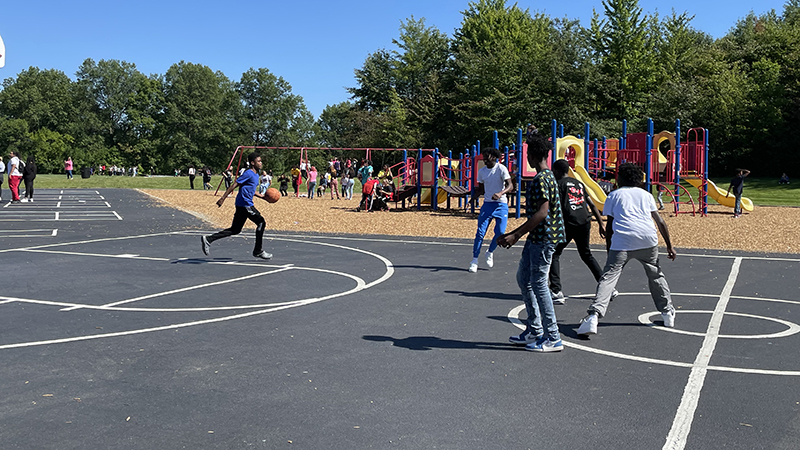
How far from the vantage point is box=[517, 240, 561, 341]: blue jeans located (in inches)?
242

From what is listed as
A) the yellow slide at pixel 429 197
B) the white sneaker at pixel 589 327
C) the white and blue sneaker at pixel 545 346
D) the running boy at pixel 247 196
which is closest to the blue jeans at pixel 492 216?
the running boy at pixel 247 196

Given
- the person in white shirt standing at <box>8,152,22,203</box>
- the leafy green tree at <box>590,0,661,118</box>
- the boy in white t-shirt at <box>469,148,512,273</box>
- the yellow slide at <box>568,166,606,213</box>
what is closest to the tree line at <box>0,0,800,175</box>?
the leafy green tree at <box>590,0,661,118</box>

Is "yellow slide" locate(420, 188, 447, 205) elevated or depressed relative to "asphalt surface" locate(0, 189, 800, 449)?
elevated

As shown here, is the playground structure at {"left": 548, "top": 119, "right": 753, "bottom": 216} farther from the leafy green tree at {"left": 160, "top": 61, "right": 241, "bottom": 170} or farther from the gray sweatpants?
the leafy green tree at {"left": 160, "top": 61, "right": 241, "bottom": 170}

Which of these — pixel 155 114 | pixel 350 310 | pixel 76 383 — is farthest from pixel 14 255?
pixel 155 114

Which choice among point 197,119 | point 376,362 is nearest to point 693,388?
point 376,362

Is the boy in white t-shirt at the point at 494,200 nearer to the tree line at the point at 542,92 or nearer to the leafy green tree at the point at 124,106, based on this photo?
the tree line at the point at 542,92

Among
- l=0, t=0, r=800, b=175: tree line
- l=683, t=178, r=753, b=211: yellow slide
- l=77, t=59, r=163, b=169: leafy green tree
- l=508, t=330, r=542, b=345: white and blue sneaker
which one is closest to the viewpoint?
l=508, t=330, r=542, b=345: white and blue sneaker

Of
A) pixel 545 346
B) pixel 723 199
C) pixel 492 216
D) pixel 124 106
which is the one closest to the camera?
pixel 545 346

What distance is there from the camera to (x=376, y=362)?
5898 millimetres

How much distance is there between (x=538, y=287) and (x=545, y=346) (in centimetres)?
53

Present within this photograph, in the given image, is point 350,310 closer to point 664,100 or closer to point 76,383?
point 76,383

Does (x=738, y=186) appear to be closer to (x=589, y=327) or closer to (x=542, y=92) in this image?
(x=589, y=327)

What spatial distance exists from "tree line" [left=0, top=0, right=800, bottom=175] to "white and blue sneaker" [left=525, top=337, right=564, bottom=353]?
4404 centimetres
